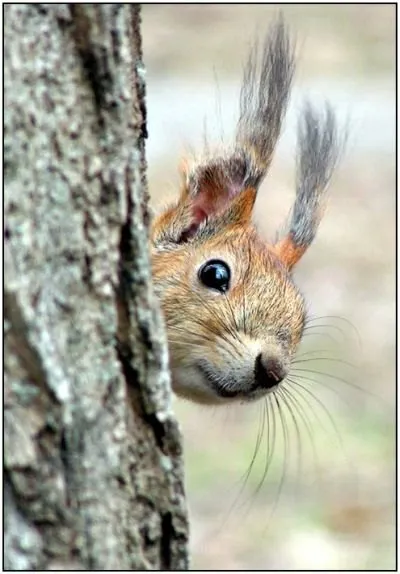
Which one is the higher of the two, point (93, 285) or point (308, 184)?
point (308, 184)

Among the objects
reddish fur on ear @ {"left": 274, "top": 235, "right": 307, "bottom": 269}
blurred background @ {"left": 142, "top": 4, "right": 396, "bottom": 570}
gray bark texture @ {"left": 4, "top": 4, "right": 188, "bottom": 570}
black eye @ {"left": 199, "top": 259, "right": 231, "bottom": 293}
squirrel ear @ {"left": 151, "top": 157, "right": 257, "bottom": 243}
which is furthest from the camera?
blurred background @ {"left": 142, "top": 4, "right": 396, "bottom": 570}

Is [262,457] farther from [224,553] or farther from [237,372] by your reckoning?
[237,372]

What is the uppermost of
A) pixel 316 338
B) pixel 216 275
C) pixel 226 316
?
pixel 316 338

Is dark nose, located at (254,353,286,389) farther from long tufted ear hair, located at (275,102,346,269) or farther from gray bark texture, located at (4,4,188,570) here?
gray bark texture, located at (4,4,188,570)

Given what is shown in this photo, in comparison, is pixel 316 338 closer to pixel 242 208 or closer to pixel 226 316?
pixel 242 208

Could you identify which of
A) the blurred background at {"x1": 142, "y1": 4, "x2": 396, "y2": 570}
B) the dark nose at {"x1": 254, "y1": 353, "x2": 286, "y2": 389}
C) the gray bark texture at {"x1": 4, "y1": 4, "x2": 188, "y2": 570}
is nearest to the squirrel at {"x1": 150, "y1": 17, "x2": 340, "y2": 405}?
the dark nose at {"x1": 254, "y1": 353, "x2": 286, "y2": 389}

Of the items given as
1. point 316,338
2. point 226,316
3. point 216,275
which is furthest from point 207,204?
point 316,338

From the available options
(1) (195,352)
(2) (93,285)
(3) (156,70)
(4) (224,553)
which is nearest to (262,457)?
(4) (224,553)
